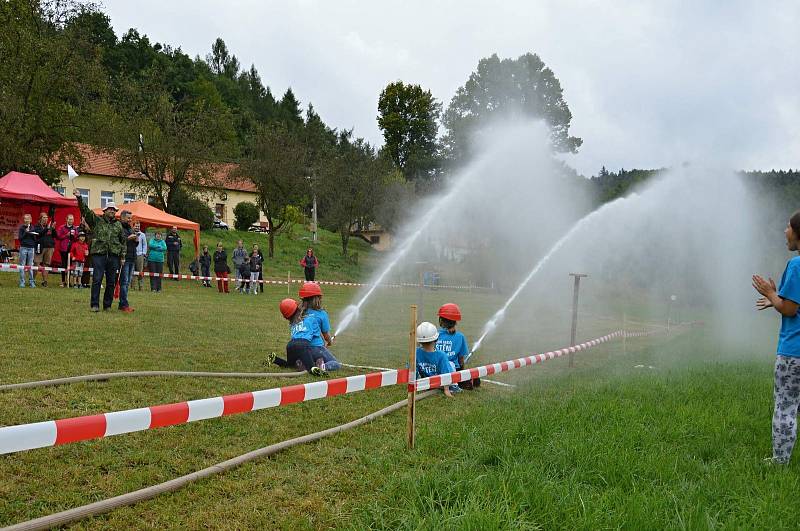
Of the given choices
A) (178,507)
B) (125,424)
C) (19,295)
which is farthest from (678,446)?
(19,295)

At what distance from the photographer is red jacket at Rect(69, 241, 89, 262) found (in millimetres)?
18562

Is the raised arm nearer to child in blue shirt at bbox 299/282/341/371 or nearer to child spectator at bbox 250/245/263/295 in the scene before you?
child in blue shirt at bbox 299/282/341/371

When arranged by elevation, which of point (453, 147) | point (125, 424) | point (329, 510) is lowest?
point (329, 510)

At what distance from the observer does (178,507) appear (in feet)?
12.5

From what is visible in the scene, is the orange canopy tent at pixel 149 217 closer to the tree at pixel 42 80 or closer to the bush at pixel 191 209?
the tree at pixel 42 80

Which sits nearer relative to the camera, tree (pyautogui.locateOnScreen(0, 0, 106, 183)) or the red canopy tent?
the red canopy tent

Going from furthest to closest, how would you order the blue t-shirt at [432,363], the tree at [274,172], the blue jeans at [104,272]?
the tree at [274,172] < the blue jeans at [104,272] < the blue t-shirt at [432,363]

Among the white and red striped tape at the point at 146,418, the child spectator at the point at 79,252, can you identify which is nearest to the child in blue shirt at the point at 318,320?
the white and red striped tape at the point at 146,418

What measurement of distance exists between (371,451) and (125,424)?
2426 millimetres

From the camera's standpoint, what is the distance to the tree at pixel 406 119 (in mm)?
70250

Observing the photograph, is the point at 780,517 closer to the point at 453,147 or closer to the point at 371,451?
the point at 371,451

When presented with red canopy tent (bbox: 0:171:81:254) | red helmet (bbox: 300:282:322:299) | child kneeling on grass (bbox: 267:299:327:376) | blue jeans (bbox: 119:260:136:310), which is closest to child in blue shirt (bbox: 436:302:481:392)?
child kneeling on grass (bbox: 267:299:327:376)

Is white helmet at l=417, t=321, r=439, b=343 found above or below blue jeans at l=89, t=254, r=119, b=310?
below

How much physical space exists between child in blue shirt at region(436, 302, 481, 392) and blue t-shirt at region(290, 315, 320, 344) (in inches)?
71.8
